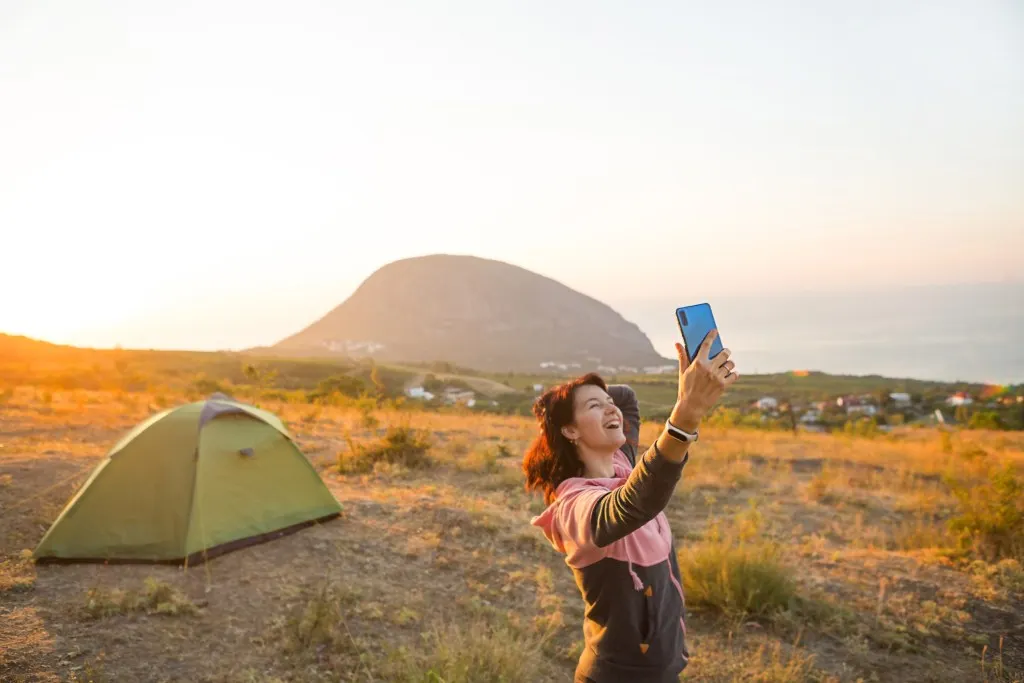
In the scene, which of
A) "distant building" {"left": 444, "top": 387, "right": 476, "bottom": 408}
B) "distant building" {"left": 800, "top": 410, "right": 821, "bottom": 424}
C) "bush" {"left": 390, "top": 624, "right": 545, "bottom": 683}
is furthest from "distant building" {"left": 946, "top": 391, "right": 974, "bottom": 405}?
"bush" {"left": 390, "top": 624, "right": 545, "bottom": 683}

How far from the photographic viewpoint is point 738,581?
5867 millimetres

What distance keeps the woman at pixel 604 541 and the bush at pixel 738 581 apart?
378 centimetres

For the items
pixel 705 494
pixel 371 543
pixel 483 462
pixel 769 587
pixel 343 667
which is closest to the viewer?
pixel 343 667

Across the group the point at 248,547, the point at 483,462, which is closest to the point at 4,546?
the point at 248,547

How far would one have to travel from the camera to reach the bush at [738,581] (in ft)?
19.0

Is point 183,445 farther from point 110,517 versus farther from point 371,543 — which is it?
point 371,543

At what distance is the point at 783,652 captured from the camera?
5113 millimetres

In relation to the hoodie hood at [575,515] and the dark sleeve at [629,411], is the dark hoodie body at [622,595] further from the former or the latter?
the dark sleeve at [629,411]

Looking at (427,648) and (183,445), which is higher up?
(183,445)

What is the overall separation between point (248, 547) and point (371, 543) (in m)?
1.31

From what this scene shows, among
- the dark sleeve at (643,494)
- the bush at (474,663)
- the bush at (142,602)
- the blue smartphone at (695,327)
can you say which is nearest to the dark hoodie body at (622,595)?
the dark sleeve at (643,494)

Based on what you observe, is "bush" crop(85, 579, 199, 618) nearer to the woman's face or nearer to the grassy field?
the grassy field

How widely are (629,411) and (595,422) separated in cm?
60

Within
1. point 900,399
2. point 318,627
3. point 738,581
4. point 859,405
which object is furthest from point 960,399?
→ point 318,627
